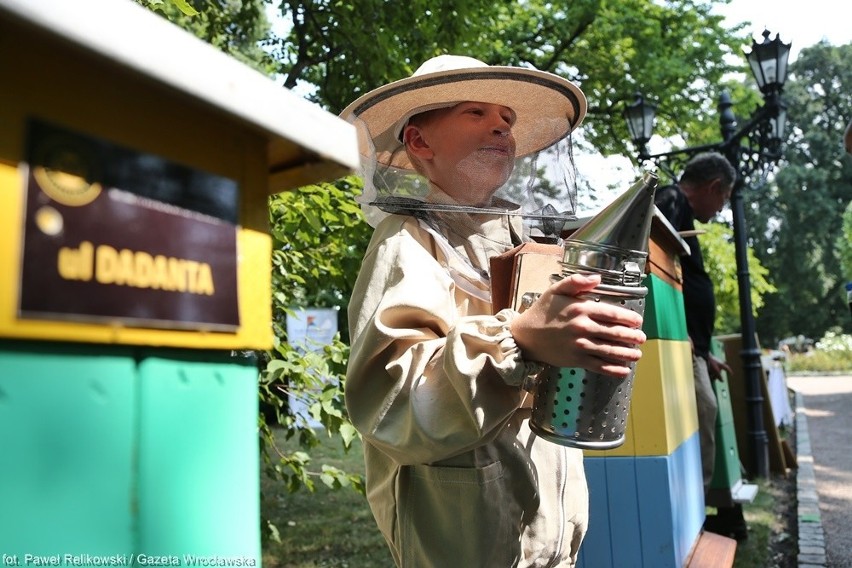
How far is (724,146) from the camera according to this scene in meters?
8.17

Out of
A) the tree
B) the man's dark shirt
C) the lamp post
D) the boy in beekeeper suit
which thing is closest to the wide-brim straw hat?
the boy in beekeeper suit

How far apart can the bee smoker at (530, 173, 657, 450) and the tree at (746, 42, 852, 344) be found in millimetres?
47454

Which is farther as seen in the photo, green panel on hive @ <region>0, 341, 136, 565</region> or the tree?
the tree

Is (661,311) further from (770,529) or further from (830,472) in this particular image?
(830,472)

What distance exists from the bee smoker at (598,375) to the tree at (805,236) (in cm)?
4745

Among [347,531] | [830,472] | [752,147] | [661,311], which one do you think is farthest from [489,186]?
[830,472]

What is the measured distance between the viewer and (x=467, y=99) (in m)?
1.90

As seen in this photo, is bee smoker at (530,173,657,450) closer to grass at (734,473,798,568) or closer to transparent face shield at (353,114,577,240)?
transparent face shield at (353,114,577,240)

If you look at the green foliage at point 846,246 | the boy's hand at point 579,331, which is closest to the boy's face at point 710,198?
the boy's hand at point 579,331


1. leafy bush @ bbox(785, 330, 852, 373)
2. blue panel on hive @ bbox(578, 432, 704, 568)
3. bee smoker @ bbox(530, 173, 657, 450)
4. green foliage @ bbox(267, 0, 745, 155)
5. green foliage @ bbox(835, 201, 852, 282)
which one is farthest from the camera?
green foliage @ bbox(835, 201, 852, 282)

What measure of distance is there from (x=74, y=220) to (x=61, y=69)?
0.15 meters

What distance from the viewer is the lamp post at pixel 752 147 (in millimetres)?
7418

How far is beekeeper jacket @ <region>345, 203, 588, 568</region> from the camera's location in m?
1.37

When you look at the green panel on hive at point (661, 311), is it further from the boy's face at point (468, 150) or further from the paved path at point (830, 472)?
the paved path at point (830, 472)
